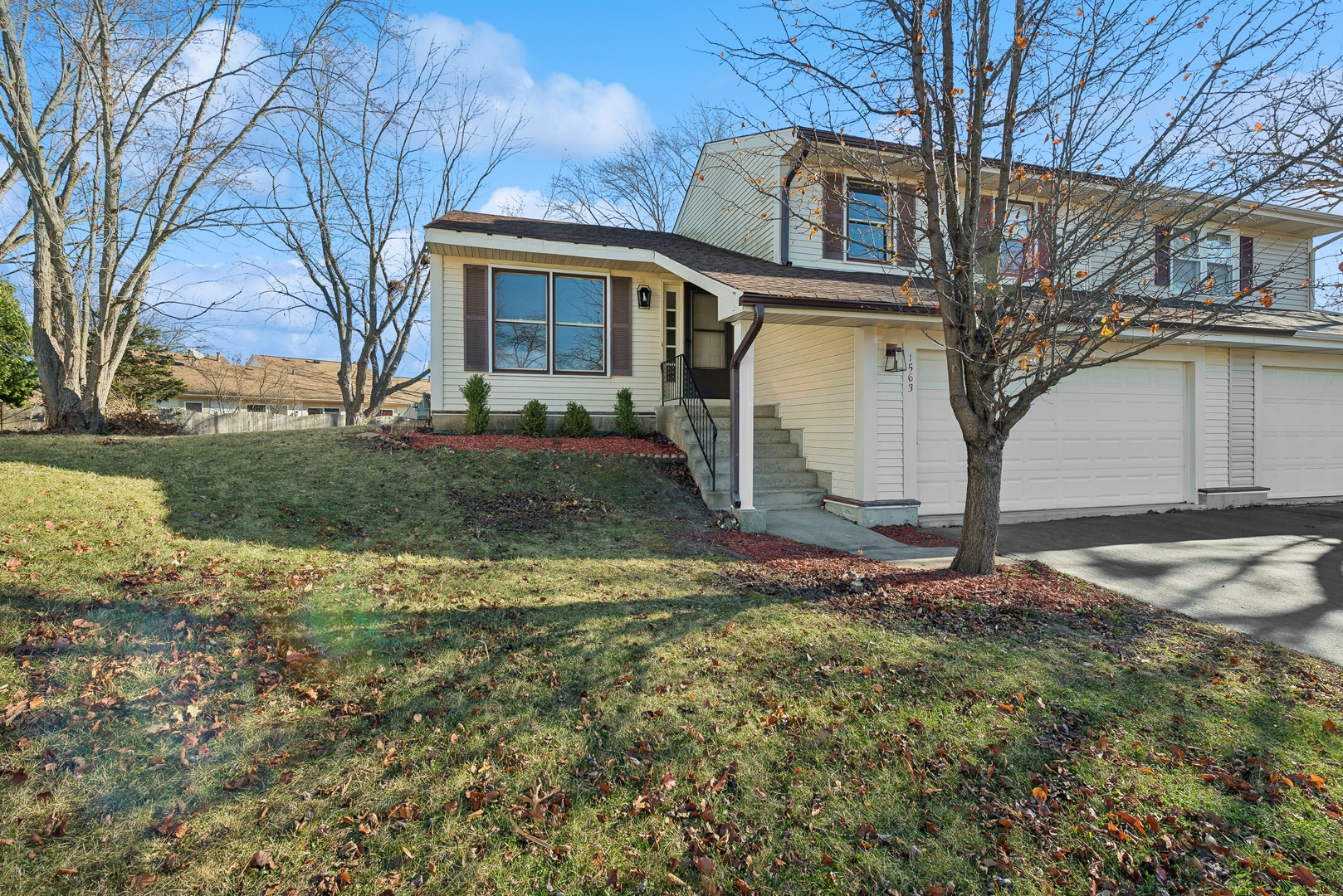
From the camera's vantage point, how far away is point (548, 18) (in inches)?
360

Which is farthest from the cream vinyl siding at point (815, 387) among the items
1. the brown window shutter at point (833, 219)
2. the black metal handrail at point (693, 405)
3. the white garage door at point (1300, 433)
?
the white garage door at point (1300, 433)

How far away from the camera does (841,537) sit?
7406 millimetres

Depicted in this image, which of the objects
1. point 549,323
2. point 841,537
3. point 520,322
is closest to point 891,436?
point 841,537

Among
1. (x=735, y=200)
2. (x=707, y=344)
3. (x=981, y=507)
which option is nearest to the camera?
(x=981, y=507)

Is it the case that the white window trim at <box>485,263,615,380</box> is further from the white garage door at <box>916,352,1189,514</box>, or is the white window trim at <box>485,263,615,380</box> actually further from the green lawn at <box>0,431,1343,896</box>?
the green lawn at <box>0,431,1343,896</box>

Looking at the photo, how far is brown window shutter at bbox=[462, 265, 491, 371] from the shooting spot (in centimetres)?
1002

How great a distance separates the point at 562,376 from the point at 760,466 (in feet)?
12.3

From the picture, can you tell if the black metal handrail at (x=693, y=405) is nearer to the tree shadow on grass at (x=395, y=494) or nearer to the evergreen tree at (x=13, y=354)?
the tree shadow on grass at (x=395, y=494)

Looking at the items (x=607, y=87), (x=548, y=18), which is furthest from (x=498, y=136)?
(x=548, y=18)

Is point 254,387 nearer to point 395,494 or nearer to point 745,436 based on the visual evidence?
point 395,494

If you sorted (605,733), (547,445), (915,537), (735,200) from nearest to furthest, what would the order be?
(605,733)
(915,537)
(547,445)
(735,200)

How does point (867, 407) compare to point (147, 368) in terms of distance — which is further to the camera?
point (147, 368)

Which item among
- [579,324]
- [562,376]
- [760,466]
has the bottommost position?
[760,466]

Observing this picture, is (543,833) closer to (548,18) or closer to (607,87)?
(548,18)
